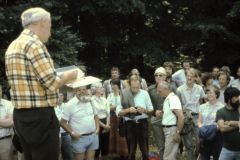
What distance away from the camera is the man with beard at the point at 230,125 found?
677cm

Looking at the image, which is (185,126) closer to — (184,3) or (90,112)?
(90,112)

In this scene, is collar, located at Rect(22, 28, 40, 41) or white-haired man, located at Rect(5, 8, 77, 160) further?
collar, located at Rect(22, 28, 40, 41)

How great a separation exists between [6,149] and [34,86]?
442 cm

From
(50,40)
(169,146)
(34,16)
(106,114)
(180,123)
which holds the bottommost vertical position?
(169,146)

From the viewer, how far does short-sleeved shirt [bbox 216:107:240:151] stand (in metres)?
6.78

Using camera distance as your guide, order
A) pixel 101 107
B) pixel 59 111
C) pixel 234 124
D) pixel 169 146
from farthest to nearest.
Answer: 1. pixel 101 107
2. pixel 59 111
3. pixel 169 146
4. pixel 234 124

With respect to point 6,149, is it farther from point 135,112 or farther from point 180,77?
point 180,77

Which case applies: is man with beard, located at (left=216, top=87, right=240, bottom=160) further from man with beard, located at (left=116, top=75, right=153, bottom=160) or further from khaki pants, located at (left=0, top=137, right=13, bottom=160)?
khaki pants, located at (left=0, top=137, right=13, bottom=160)

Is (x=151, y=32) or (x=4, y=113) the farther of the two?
(x=151, y=32)

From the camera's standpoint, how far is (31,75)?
389 cm

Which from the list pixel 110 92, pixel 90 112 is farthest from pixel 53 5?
pixel 90 112

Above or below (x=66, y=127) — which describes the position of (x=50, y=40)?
above

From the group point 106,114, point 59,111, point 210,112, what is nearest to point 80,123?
point 59,111

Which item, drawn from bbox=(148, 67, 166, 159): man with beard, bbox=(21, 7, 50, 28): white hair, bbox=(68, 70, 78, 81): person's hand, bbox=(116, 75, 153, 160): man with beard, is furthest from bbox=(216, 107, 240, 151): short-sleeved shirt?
bbox=(21, 7, 50, 28): white hair
